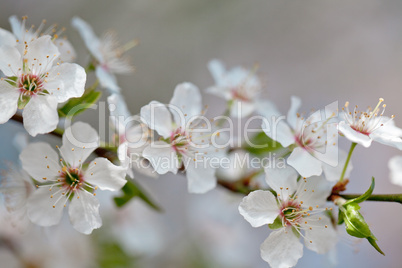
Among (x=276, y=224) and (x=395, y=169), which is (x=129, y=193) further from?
(x=395, y=169)

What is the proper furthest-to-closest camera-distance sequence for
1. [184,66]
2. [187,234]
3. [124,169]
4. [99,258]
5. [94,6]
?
[184,66]
[94,6]
[187,234]
[99,258]
[124,169]

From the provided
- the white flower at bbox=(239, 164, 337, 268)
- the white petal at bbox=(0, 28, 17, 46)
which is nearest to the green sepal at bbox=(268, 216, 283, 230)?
the white flower at bbox=(239, 164, 337, 268)

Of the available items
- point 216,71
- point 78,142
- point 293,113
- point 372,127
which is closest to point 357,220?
point 372,127

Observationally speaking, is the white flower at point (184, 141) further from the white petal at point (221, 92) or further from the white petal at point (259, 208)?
the white petal at point (221, 92)

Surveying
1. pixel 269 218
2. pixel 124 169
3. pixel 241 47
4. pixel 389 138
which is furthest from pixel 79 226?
pixel 241 47

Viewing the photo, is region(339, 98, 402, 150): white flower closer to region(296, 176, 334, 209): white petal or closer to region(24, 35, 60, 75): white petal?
region(296, 176, 334, 209): white petal

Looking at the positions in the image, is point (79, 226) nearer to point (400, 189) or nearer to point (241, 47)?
point (400, 189)

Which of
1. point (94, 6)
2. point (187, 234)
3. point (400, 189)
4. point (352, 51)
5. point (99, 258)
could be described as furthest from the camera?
point (352, 51)
